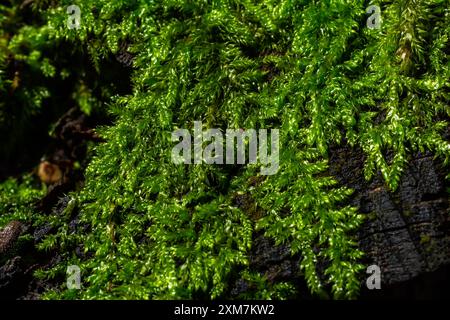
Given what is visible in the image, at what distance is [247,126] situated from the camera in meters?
2.10

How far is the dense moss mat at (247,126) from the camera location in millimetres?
1806

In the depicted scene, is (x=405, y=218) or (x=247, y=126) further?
(x=247, y=126)

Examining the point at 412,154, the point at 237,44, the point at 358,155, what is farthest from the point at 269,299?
the point at 237,44

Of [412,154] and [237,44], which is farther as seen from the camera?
[237,44]

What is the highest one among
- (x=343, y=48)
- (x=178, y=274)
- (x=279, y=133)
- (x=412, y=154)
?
(x=343, y=48)

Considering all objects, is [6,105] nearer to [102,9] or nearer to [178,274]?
[102,9]

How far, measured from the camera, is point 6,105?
3057 mm

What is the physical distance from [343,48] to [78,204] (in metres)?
1.46

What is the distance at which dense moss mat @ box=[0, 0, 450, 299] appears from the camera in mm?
1806

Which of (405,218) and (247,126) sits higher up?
(247,126)

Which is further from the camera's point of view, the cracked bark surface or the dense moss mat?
the dense moss mat

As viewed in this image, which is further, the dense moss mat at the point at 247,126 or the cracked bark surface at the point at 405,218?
the dense moss mat at the point at 247,126
